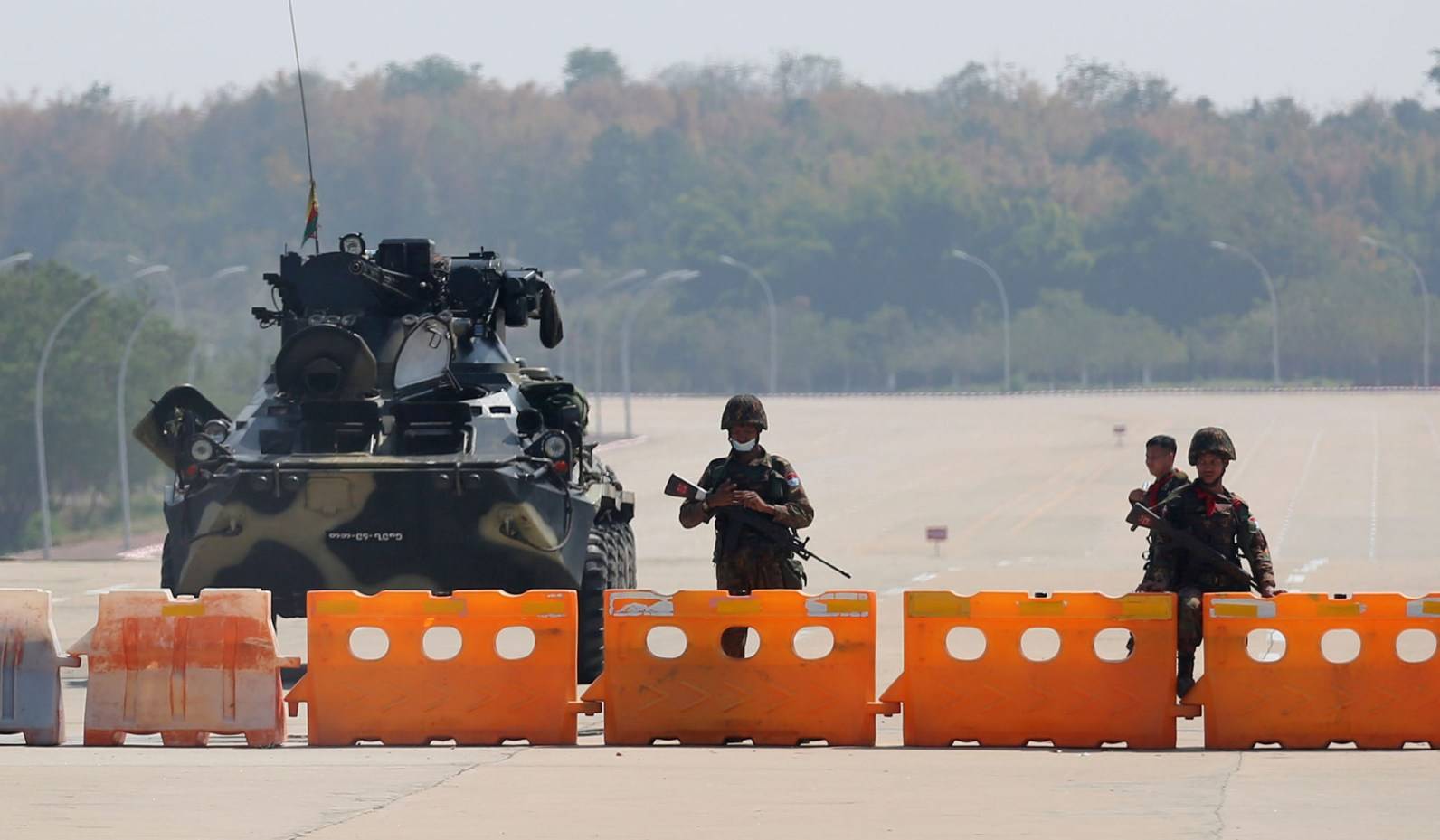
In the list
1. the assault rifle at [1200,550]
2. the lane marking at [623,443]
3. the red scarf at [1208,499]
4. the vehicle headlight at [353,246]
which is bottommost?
the lane marking at [623,443]

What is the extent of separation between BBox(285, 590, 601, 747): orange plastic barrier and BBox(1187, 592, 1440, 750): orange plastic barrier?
3.02m

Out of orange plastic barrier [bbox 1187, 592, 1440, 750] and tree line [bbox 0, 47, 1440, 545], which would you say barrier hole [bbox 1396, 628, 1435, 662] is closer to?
orange plastic barrier [bbox 1187, 592, 1440, 750]

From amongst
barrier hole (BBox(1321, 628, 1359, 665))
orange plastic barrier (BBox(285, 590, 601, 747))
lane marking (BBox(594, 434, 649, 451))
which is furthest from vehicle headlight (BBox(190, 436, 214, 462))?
lane marking (BBox(594, 434, 649, 451))

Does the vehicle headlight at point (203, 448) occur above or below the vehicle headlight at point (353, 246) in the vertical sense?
below

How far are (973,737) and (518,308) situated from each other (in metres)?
6.85

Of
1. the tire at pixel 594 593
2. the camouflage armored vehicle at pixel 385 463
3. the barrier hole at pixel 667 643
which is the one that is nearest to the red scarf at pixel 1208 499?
the tire at pixel 594 593

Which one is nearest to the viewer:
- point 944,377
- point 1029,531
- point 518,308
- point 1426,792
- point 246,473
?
point 1426,792

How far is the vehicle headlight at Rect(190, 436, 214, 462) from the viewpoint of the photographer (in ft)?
52.0

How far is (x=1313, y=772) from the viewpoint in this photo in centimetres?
1060

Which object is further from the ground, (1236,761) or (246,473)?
(246,473)

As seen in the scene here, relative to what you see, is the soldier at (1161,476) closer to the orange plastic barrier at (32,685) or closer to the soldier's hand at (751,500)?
the soldier's hand at (751,500)

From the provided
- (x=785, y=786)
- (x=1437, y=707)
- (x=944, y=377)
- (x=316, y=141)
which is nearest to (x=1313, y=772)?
(x=1437, y=707)

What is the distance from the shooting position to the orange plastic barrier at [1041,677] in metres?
11.8

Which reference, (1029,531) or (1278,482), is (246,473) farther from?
(1278,482)
